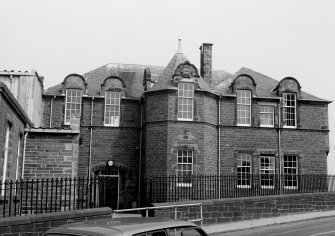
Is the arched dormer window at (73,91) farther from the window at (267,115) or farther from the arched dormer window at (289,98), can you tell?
the arched dormer window at (289,98)

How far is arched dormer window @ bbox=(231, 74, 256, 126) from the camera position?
1131 inches

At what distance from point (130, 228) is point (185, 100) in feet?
70.1

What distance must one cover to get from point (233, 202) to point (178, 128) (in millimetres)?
9542

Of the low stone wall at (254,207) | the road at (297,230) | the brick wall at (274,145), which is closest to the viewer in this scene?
the road at (297,230)

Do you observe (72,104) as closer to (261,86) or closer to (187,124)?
(187,124)

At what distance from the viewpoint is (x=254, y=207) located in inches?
701

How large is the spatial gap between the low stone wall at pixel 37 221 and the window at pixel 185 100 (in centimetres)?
1481

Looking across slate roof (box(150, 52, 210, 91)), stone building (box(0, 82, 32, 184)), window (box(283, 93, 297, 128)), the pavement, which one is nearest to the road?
the pavement

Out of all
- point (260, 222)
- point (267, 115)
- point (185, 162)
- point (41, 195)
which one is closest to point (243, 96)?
point (267, 115)

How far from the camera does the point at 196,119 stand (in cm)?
2634

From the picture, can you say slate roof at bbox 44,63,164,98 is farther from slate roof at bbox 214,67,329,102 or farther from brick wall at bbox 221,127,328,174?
brick wall at bbox 221,127,328,174

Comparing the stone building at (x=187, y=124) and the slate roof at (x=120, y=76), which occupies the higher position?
the slate roof at (x=120, y=76)

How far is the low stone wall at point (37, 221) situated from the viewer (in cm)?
1027

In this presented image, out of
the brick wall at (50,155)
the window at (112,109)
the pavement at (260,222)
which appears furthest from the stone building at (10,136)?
the window at (112,109)
